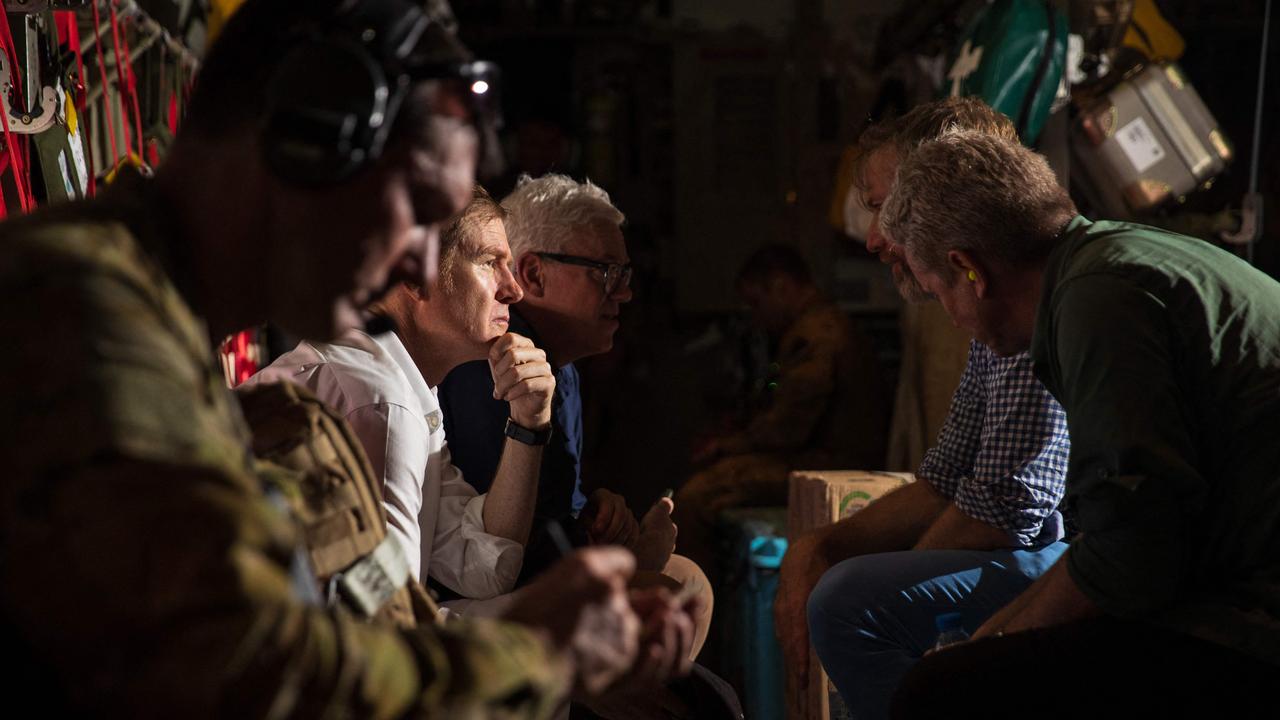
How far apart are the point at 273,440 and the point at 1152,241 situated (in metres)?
1.30

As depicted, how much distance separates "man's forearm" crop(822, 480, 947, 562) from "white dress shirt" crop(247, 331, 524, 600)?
2.90ft

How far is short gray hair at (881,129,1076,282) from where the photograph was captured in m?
1.96

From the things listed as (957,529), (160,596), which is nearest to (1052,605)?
(957,529)

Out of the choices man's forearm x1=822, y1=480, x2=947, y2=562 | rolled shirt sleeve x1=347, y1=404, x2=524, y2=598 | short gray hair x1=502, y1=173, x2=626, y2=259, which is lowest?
man's forearm x1=822, y1=480, x2=947, y2=562

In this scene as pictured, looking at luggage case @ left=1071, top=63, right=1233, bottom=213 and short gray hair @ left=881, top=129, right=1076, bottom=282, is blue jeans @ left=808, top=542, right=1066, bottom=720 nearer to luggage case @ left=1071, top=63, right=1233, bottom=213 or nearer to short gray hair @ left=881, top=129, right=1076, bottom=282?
short gray hair @ left=881, top=129, right=1076, bottom=282

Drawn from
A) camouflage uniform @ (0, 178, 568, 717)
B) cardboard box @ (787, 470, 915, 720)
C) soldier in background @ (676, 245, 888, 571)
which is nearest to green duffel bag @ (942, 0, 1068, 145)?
cardboard box @ (787, 470, 915, 720)

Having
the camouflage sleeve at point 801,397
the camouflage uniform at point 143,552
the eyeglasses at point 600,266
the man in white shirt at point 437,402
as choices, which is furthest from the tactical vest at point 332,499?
the camouflage sleeve at point 801,397

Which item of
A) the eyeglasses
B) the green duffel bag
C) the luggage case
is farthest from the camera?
the luggage case

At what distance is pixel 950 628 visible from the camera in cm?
251

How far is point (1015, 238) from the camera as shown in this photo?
1.97 m

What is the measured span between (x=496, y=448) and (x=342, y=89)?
1.65m

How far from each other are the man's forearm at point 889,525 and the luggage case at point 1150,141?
1.75m

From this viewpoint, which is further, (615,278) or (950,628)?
(615,278)

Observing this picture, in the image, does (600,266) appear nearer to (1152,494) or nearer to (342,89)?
(1152,494)
